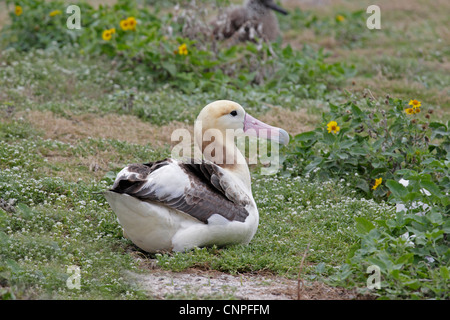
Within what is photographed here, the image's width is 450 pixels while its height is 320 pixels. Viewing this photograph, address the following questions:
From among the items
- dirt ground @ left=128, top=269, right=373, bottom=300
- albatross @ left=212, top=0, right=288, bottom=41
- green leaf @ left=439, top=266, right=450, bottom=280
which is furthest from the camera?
albatross @ left=212, top=0, right=288, bottom=41

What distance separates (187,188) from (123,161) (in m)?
2.39

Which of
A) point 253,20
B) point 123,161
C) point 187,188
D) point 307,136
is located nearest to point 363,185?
point 307,136

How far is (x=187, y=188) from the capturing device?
527 cm

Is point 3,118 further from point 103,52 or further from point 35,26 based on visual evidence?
point 35,26

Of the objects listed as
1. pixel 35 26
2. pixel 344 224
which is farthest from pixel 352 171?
pixel 35 26

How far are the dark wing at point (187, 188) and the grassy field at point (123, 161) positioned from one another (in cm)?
33

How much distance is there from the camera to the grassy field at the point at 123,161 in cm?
503

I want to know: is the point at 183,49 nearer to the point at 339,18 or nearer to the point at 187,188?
the point at 187,188

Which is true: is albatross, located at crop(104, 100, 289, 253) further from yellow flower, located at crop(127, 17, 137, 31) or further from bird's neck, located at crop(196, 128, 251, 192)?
yellow flower, located at crop(127, 17, 137, 31)

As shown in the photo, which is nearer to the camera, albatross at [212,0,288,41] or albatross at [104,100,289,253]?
albatross at [104,100,289,253]

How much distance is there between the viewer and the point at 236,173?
19.1 feet

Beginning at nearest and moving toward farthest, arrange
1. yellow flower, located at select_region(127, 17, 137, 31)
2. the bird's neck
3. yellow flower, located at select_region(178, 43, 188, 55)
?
the bird's neck → yellow flower, located at select_region(178, 43, 188, 55) → yellow flower, located at select_region(127, 17, 137, 31)

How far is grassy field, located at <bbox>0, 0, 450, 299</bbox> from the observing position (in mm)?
5031

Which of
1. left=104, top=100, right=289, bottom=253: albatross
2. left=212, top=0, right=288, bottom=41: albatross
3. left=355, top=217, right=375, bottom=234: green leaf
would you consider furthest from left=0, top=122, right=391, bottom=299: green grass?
left=212, top=0, right=288, bottom=41: albatross
